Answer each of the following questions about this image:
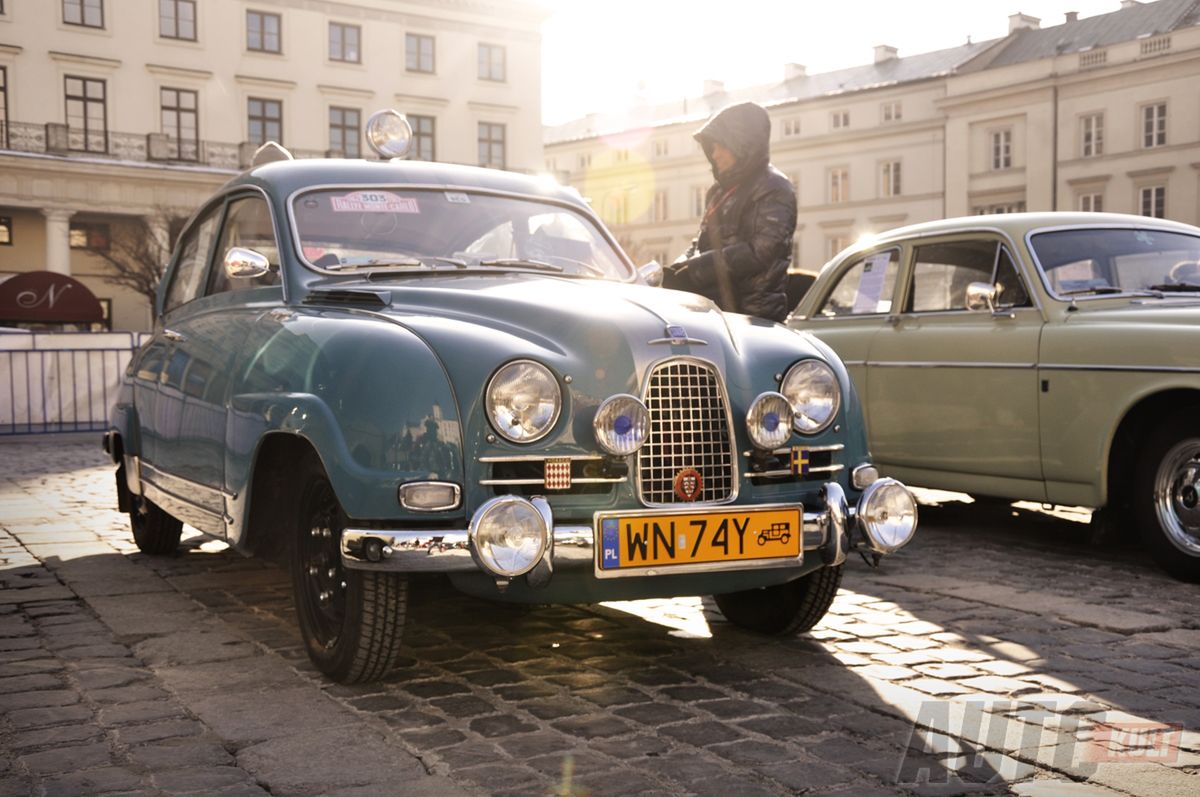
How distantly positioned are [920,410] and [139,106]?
4087 centimetres

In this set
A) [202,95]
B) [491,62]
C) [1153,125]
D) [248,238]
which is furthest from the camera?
[491,62]

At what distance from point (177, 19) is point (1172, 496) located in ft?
144

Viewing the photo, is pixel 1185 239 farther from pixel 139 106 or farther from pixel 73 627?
pixel 139 106

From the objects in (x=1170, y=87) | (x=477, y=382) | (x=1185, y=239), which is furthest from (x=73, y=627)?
(x=1170, y=87)

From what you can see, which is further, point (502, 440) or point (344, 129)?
point (344, 129)

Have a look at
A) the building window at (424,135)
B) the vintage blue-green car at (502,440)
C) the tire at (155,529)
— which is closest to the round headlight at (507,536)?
the vintage blue-green car at (502,440)

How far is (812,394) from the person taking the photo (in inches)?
172

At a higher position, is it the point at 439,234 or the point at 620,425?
the point at 439,234

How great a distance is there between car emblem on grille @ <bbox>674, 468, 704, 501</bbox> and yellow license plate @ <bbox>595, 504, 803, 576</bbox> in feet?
0.41

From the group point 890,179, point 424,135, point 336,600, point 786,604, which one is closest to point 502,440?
point 336,600

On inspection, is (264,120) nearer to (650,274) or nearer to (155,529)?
(155,529)

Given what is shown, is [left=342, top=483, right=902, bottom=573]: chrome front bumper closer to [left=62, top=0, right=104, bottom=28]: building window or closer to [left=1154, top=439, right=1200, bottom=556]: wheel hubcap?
[left=1154, top=439, right=1200, bottom=556]: wheel hubcap

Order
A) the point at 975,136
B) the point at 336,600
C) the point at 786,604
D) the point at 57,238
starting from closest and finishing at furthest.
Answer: the point at 336,600
the point at 786,604
the point at 57,238
the point at 975,136

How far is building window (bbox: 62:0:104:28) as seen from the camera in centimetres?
4184
